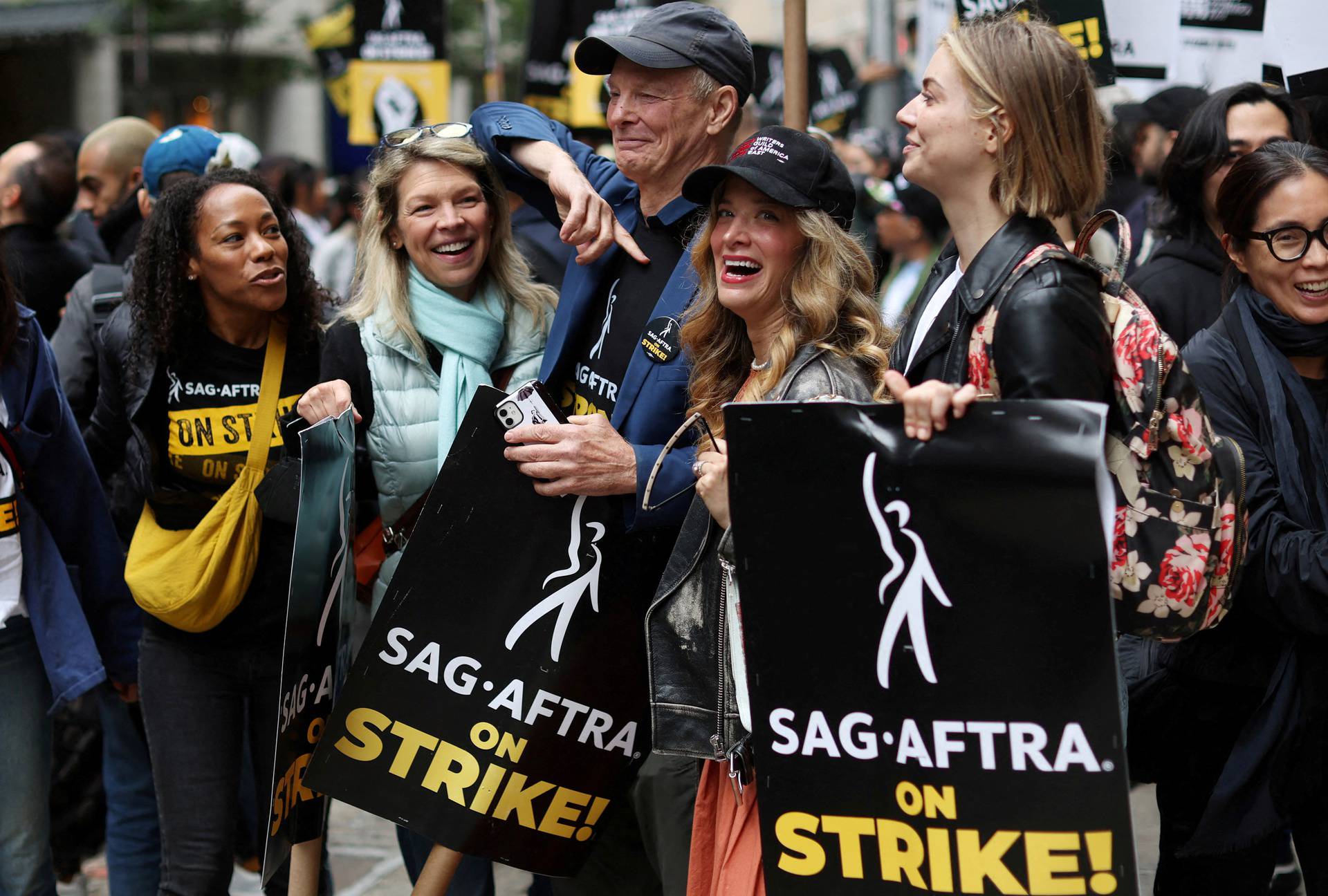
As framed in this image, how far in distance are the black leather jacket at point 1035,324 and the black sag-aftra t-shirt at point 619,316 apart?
1041 mm

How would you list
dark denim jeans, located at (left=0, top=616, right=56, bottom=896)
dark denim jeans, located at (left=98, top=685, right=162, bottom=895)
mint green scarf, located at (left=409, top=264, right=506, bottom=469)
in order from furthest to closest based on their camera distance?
dark denim jeans, located at (left=98, top=685, right=162, bottom=895), dark denim jeans, located at (left=0, top=616, right=56, bottom=896), mint green scarf, located at (left=409, top=264, right=506, bottom=469)

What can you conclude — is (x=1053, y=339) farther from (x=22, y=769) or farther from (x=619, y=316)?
(x=22, y=769)

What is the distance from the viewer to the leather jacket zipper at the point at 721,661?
294 centimetres

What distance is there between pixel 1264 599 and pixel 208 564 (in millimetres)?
2456

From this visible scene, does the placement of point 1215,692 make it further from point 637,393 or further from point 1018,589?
point 637,393

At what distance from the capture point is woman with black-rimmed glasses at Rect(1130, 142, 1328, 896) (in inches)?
121

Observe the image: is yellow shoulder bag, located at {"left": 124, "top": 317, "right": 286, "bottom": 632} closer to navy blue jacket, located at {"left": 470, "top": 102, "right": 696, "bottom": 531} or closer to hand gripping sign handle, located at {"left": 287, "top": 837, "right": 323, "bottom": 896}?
hand gripping sign handle, located at {"left": 287, "top": 837, "right": 323, "bottom": 896}

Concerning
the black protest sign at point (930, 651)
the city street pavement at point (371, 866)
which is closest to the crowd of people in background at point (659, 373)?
the black protest sign at point (930, 651)

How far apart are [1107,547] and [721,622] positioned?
2.99 feet

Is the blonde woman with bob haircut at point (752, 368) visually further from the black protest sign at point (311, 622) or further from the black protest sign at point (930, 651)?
the black protest sign at point (311, 622)

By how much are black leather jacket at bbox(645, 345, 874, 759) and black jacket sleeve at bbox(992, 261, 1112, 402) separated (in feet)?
1.71

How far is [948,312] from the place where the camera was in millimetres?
2658

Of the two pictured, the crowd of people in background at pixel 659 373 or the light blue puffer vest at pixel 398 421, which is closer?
the crowd of people in background at pixel 659 373

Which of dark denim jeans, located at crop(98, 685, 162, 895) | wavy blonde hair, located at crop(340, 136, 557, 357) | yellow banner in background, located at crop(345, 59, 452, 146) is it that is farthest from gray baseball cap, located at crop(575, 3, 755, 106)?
yellow banner in background, located at crop(345, 59, 452, 146)
